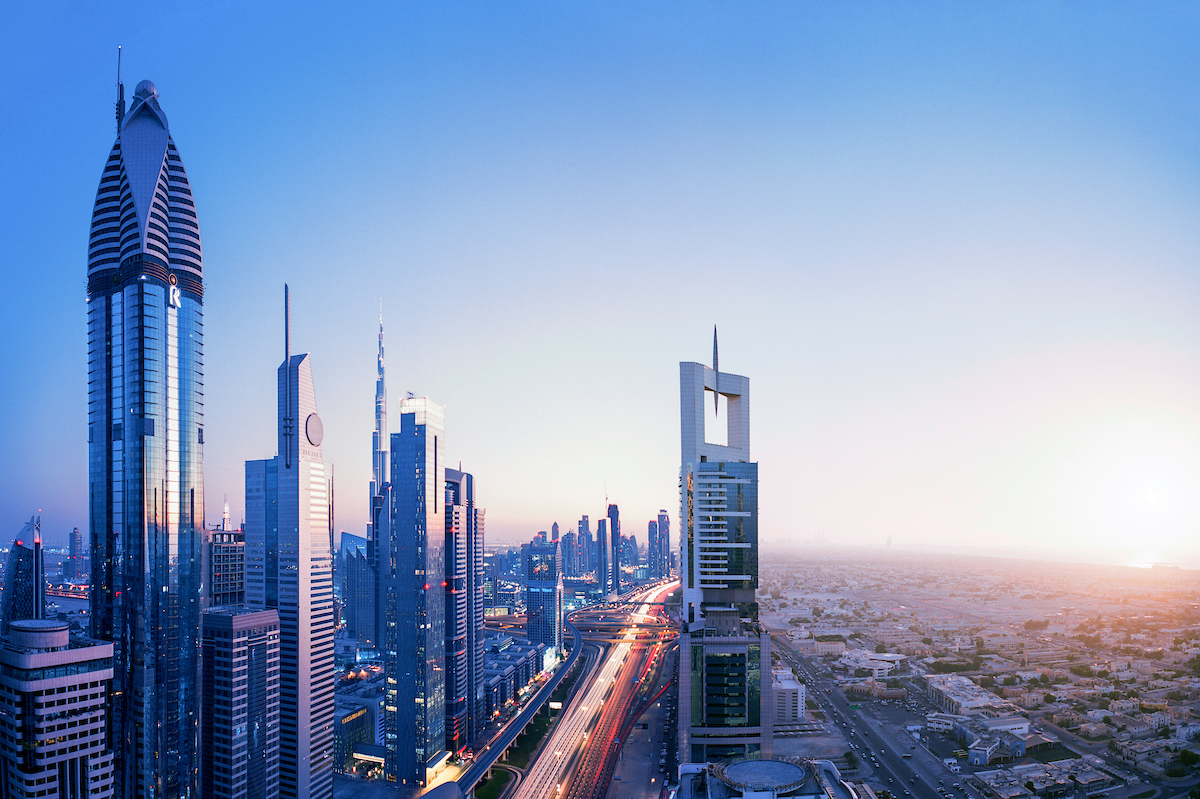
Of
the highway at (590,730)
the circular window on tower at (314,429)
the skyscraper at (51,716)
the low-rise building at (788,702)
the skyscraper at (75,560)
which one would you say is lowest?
the highway at (590,730)

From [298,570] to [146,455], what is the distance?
1726 centimetres

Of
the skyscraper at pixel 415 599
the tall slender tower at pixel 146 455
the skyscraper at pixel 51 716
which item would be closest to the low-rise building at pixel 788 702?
the skyscraper at pixel 415 599

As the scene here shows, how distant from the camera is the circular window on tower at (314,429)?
61.1 metres

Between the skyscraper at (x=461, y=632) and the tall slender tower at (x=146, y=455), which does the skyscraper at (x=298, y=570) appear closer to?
the tall slender tower at (x=146, y=455)

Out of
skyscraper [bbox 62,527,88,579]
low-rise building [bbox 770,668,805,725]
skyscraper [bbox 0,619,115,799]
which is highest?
skyscraper [bbox 0,619,115,799]

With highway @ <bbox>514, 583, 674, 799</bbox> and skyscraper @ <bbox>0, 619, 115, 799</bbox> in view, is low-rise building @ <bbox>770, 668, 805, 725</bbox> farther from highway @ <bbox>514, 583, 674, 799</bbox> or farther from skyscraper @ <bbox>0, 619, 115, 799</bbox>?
skyscraper @ <bbox>0, 619, 115, 799</bbox>

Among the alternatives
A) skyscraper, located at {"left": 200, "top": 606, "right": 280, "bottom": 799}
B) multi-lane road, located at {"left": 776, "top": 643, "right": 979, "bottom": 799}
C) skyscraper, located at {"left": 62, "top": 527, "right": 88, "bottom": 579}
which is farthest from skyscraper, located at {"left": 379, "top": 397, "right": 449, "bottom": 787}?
skyscraper, located at {"left": 62, "top": 527, "right": 88, "bottom": 579}

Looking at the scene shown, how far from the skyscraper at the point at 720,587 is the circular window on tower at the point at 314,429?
31752mm

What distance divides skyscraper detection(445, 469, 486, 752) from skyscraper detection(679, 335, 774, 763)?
26382 mm

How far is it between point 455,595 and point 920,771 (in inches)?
1795

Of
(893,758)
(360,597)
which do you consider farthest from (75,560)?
(893,758)

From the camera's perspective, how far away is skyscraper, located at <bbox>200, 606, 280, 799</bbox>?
47.2 metres

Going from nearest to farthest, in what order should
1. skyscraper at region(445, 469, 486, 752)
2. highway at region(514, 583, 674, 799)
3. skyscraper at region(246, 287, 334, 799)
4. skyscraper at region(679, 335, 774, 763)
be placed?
skyscraper at region(679, 335, 774, 763) < skyscraper at region(246, 287, 334, 799) < highway at region(514, 583, 674, 799) < skyscraper at region(445, 469, 486, 752)

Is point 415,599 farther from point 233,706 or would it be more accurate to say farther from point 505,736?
point 233,706
